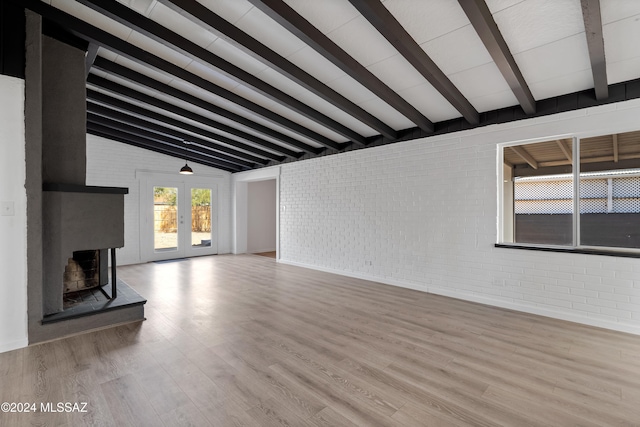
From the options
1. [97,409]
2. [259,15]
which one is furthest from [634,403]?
[259,15]

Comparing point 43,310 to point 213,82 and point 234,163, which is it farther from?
point 234,163

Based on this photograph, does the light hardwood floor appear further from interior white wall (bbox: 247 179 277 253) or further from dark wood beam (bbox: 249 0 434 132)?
interior white wall (bbox: 247 179 277 253)

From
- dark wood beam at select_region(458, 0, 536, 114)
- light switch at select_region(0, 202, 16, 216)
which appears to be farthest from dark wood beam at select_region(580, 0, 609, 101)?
light switch at select_region(0, 202, 16, 216)

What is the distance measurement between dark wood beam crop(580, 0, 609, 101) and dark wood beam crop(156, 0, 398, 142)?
251cm

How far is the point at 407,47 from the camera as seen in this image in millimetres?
2855

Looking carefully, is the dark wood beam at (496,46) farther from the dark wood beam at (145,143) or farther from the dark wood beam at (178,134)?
the dark wood beam at (145,143)

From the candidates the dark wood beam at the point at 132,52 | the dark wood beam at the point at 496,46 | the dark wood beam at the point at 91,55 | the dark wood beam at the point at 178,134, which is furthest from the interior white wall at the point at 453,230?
the dark wood beam at the point at 91,55

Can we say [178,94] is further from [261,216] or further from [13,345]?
[261,216]

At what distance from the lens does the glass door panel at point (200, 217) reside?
28.3ft

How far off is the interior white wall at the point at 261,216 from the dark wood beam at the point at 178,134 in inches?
52.6

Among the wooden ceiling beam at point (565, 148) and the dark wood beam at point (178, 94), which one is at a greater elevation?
the dark wood beam at point (178, 94)

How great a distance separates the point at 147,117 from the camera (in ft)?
18.1

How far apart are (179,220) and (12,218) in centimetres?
563

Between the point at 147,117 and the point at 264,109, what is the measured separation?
2361mm
